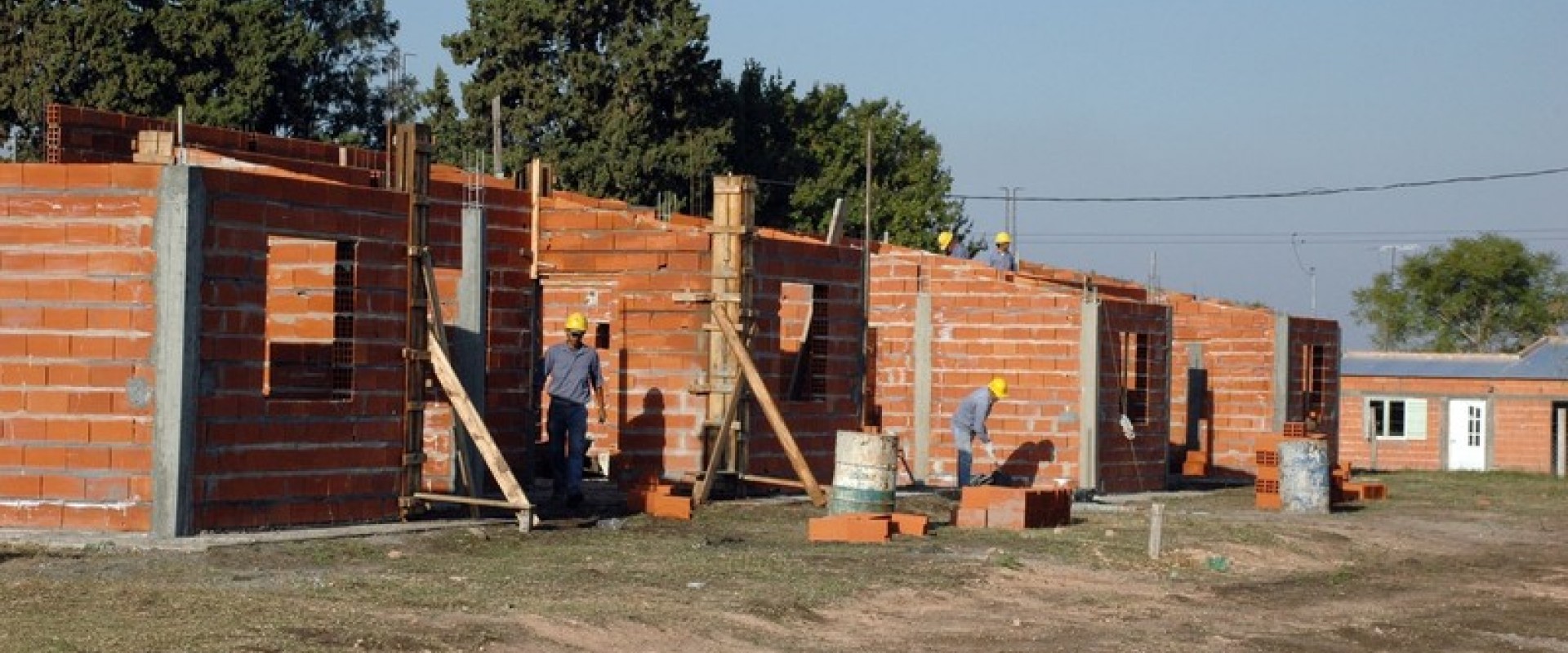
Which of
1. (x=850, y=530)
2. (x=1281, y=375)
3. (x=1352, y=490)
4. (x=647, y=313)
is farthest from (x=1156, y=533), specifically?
(x=1281, y=375)

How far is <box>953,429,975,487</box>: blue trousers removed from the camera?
23844 millimetres

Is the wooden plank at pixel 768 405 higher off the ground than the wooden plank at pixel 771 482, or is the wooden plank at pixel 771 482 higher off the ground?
the wooden plank at pixel 768 405

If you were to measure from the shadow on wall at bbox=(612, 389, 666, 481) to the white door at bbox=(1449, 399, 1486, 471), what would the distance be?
129ft

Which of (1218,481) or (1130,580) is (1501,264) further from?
(1130,580)

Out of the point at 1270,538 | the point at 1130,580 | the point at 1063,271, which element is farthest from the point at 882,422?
the point at 1130,580

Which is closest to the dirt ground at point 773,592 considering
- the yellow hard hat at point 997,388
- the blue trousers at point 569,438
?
the blue trousers at point 569,438

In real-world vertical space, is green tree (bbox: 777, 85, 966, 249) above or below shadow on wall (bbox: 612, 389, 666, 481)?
above

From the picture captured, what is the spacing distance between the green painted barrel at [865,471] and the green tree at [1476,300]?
7465 centimetres

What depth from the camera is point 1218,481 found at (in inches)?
1221

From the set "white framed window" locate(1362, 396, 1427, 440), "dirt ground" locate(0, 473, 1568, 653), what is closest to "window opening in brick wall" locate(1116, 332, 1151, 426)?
"dirt ground" locate(0, 473, 1568, 653)

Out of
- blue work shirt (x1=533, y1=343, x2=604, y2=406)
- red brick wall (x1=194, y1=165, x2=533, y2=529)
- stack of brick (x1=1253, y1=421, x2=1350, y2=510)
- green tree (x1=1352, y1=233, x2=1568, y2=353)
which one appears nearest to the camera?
red brick wall (x1=194, y1=165, x2=533, y2=529)

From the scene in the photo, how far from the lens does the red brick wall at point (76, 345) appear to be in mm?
15609

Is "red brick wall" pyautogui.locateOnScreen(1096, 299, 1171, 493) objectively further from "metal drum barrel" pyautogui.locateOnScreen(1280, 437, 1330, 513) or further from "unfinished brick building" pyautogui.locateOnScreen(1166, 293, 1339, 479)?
"unfinished brick building" pyautogui.locateOnScreen(1166, 293, 1339, 479)

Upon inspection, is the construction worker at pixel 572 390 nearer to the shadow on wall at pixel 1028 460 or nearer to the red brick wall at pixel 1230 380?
the shadow on wall at pixel 1028 460
